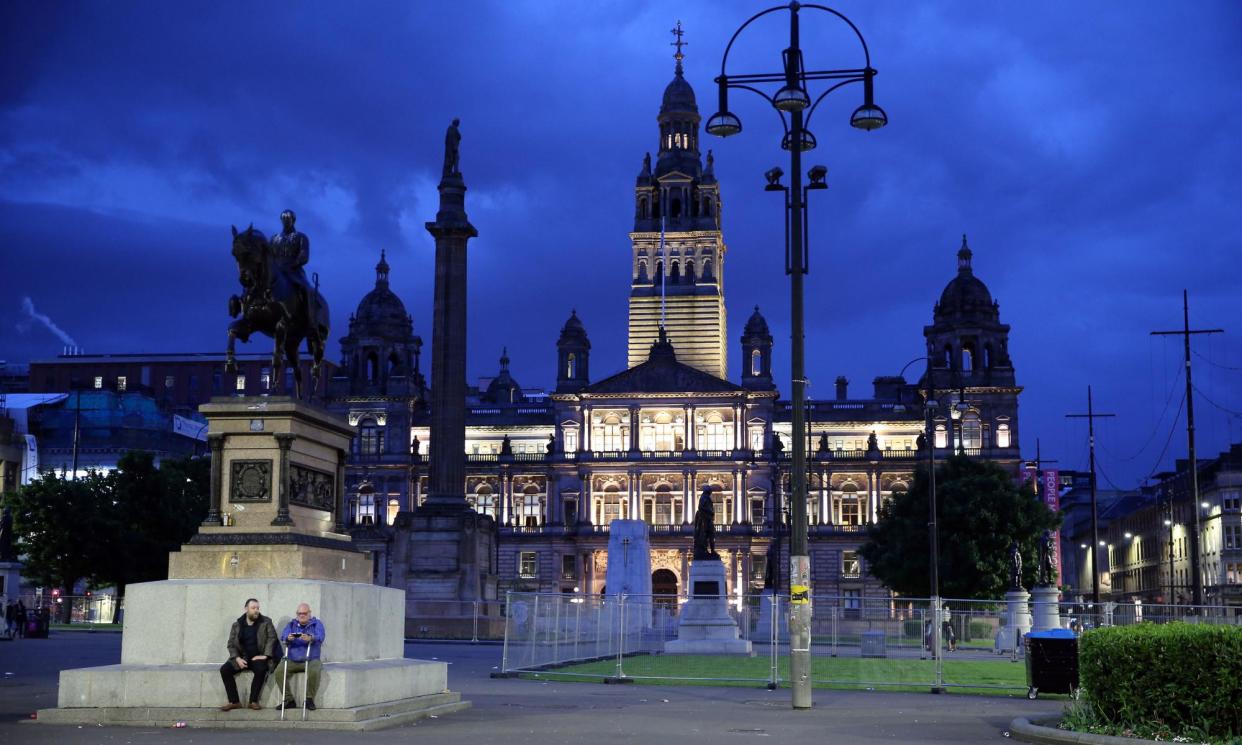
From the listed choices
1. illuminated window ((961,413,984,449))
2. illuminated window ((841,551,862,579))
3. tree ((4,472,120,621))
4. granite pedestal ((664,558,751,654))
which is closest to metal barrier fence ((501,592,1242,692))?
granite pedestal ((664,558,751,654))

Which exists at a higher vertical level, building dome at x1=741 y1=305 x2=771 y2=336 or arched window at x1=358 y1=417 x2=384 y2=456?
building dome at x1=741 y1=305 x2=771 y2=336

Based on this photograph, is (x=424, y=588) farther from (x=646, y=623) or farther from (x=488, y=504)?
(x=488, y=504)

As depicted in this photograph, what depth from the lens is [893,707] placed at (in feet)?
73.3

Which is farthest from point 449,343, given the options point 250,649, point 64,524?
point 250,649

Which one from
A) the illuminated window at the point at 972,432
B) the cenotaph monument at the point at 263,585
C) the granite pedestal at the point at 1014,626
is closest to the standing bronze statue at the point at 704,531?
the granite pedestal at the point at 1014,626

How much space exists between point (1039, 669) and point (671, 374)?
87.6m

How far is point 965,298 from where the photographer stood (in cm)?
11169

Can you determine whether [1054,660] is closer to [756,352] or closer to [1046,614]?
[1046,614]

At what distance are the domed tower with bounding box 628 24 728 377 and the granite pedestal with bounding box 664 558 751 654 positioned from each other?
76.0 meters

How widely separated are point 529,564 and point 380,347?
21.0m

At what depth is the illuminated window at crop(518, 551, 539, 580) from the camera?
112 meters

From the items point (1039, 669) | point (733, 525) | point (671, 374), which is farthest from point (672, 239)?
point (1039, 669)

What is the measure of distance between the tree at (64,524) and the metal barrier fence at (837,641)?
31.6 meters

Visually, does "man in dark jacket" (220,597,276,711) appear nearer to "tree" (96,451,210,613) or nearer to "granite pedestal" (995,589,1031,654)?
"granite pedestal" (995,589,1031,654)
